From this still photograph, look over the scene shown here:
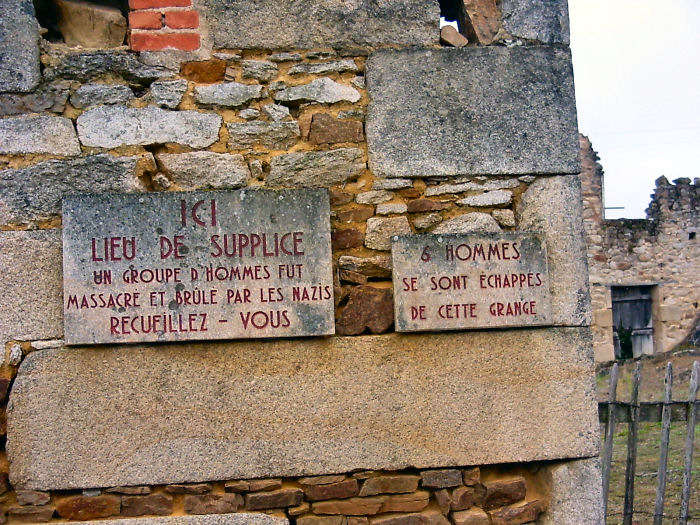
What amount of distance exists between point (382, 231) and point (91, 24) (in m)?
1.65

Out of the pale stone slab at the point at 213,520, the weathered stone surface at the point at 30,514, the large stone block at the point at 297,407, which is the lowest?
A: the pale stone slab at the point at 213,520

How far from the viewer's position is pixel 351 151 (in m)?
3.34

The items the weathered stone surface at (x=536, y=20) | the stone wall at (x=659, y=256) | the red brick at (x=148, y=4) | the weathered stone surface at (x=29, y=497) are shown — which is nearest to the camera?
the weathered stone surface at (x=29, y=497)

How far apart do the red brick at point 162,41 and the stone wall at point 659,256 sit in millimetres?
11985

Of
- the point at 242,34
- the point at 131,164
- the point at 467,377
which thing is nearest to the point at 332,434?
the point at 467,377

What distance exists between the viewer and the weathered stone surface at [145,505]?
3.13 metres

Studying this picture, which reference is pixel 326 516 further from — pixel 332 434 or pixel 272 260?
pixel 272 260

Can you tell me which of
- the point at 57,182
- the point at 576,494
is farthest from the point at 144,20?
the point at 576,494

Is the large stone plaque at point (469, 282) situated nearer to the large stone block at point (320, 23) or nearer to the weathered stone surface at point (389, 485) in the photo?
the weathered stone surface at point (389, 485)

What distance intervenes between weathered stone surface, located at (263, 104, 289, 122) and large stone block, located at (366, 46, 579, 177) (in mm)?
376

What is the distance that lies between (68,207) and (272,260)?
0.88 metres

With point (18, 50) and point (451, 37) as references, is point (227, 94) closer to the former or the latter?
point (18, 50)

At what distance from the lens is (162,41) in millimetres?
3312

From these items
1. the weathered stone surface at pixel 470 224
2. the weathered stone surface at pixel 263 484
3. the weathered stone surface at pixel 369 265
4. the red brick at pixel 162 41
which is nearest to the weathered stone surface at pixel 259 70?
the red brick at pixel 162 41
